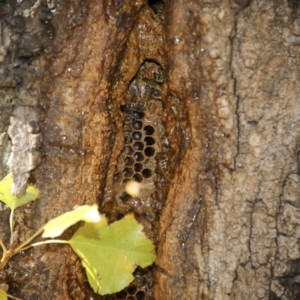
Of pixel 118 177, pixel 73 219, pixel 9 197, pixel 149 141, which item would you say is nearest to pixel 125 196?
pixel 118 177

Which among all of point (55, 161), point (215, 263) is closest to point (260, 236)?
point (215, 263)

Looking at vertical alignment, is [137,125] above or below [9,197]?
above

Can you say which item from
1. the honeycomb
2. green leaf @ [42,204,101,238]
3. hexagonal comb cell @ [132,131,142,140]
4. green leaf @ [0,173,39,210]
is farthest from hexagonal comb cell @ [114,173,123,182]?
green leaf @ [42,204,101,238]

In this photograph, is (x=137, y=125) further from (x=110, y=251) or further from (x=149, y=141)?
(x=110, y=251)

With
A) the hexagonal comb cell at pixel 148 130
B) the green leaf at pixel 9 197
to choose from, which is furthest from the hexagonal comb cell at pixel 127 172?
the green leaf at pixel 9 197

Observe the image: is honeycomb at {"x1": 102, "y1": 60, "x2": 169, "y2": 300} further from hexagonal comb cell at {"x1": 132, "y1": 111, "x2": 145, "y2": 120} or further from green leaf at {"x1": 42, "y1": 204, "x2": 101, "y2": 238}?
green leaf at {"x1": 42, "y1": 204, "x2": 101, "y2": 238}

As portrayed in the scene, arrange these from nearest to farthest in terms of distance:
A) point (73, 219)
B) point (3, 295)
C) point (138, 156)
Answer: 1. point (73, 219)
2. point (3, 295)
3. point (138, 156)
